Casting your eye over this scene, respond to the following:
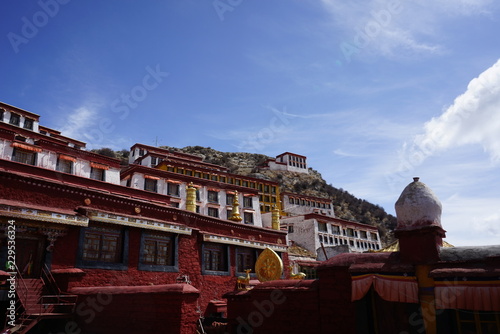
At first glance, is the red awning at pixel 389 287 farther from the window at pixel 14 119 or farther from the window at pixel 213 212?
the window at pixel 14 119

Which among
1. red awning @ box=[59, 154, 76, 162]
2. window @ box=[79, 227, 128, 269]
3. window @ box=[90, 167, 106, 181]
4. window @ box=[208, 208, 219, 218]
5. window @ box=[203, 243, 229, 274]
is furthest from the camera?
window @ box=[208, 208, 219, 218]

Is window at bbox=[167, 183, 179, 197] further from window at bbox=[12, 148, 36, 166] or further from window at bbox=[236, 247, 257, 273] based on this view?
window at bbox=[236, 247, 257, 273]

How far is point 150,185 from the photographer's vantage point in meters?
33.9

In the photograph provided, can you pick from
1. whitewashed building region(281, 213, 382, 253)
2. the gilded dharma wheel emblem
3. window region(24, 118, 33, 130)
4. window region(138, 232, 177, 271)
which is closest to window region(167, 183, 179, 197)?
window region(138, 232, 177, 271)

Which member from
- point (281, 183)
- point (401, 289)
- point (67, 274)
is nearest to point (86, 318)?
point (67, 274)

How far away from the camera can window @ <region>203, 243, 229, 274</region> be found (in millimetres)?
20203

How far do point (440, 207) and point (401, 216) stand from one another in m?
0.93

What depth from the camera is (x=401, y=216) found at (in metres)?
9.24

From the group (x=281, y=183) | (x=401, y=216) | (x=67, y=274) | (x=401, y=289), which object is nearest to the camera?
(x=401, y=289)

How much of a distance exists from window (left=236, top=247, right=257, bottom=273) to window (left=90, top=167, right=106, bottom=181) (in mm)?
12976

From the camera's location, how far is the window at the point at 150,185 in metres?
33.5

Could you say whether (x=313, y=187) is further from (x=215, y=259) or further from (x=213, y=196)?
(x=215, y=259)

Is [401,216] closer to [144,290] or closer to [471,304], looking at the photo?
[471,304]

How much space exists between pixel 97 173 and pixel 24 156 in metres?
5.03
